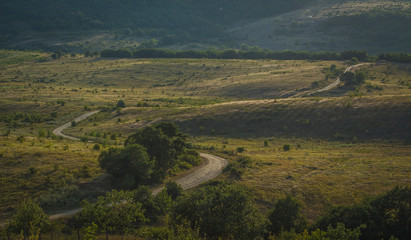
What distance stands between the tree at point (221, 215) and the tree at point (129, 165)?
1186 centimetres

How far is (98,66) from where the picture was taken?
175500mm

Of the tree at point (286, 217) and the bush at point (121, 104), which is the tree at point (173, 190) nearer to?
the tree at point (286, 217)

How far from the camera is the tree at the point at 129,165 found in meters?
38.4

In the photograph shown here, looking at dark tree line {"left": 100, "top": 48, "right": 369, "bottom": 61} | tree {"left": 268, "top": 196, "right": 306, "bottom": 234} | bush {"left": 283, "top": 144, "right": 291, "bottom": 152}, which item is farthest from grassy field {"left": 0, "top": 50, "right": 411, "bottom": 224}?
dark tree line {"left": 100, "top": 48, "right": 369, "bottom": 61}

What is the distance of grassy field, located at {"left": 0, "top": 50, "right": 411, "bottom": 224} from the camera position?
39219mm

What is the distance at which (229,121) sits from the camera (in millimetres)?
81188

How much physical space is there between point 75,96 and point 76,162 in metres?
84.8

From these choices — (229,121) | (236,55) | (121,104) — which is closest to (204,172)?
(229,121)

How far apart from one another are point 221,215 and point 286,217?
7134mm

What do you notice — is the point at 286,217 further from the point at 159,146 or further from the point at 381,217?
the point at 159,146

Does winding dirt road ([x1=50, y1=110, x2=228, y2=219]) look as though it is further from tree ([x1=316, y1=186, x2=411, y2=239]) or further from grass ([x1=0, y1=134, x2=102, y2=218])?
tree ([x1=316, y1=186, x2=411, y2=239])

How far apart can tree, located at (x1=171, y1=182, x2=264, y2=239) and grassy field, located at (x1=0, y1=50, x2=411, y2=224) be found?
432 inches

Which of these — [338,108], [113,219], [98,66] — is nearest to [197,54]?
[98,66]

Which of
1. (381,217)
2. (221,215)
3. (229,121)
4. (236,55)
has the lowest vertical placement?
(229,121)
